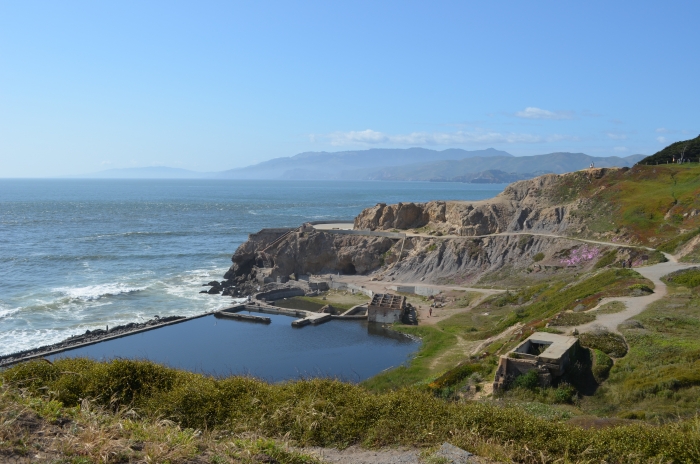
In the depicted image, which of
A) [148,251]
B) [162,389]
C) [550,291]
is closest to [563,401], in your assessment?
[162,389]

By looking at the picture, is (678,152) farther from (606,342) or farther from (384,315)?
(606,342)

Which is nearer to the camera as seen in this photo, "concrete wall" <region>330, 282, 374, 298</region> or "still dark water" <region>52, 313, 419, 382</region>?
"still dark water" <region>52, 313, 419, 382</region>

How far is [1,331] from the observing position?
1831 inches

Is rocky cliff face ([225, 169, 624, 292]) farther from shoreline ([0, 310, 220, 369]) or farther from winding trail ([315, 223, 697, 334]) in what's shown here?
shoreline ([0, 310, 220, 369])

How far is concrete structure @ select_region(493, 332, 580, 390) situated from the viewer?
19750 millimetres

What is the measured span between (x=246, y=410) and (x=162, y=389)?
2.83 m

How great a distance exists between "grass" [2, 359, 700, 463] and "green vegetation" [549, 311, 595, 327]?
43.7ft

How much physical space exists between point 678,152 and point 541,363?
277 ft

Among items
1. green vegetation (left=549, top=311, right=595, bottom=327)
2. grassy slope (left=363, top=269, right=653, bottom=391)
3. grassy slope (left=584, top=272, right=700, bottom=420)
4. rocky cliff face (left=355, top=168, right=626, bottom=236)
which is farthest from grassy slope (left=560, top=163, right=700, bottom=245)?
grassy slope (left=584, top=272, right=700, bottom=420)

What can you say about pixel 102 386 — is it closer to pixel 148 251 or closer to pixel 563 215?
pixel 563 215

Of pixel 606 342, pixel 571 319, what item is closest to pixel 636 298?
pixel 571 319

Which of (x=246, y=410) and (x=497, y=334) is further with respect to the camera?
(x=497, y=334)

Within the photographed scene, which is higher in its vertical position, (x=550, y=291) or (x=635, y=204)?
(x=635, y=204)

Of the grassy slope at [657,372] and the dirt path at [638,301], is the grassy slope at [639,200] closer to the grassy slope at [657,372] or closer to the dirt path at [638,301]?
the dirt path at [638,301]
